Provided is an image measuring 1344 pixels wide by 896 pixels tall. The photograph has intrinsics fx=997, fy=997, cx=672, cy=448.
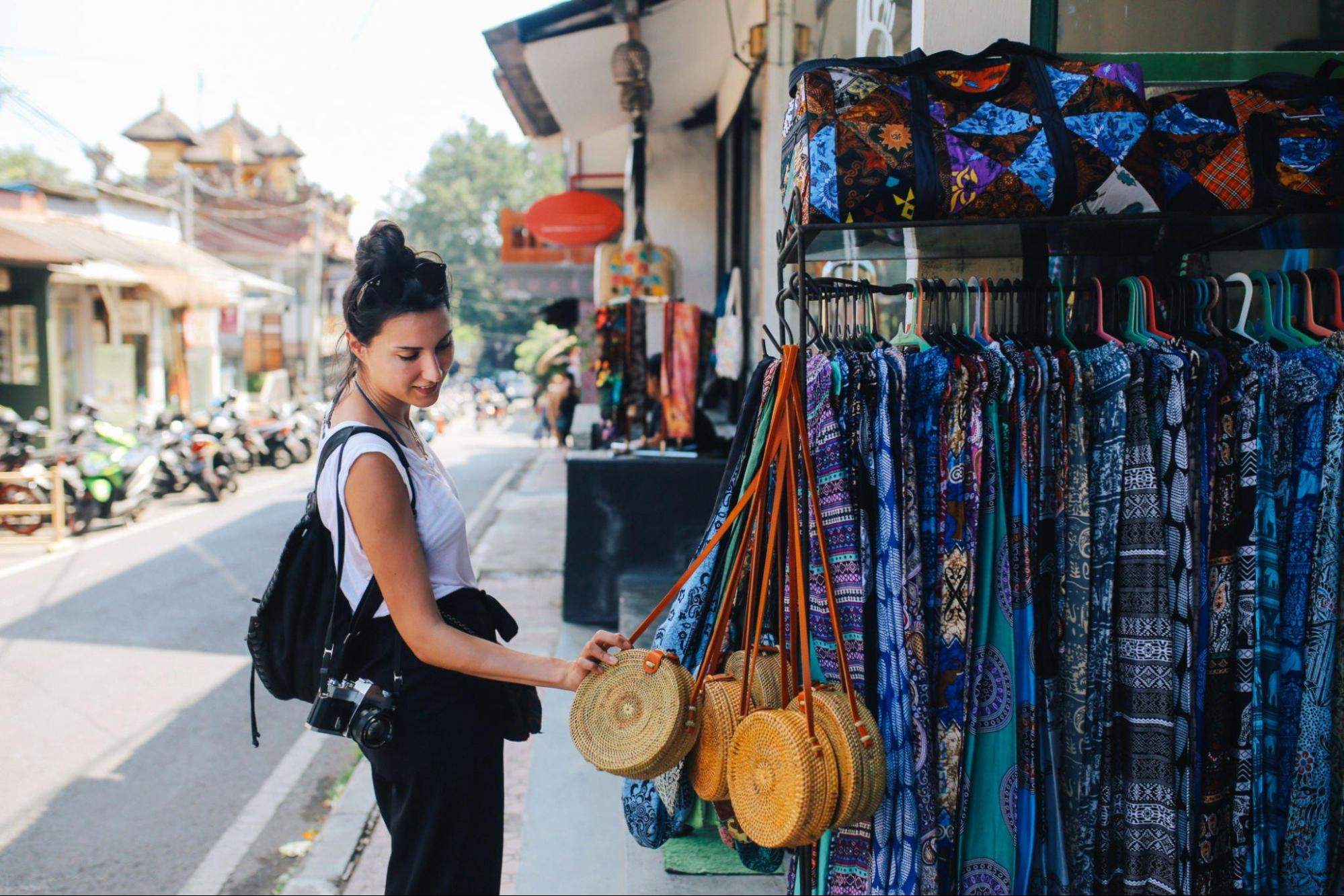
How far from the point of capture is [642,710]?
74.2 inches

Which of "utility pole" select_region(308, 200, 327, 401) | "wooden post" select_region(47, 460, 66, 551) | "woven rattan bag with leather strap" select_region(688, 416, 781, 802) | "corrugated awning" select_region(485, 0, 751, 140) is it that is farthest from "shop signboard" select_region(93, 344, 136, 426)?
"woven rattan bag with leather strap" select_region(688, 416, 781, 802)

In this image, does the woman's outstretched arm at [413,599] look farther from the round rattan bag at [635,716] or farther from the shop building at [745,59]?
the shop building at [745,59]

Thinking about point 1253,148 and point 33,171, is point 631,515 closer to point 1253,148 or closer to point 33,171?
point 1253,148

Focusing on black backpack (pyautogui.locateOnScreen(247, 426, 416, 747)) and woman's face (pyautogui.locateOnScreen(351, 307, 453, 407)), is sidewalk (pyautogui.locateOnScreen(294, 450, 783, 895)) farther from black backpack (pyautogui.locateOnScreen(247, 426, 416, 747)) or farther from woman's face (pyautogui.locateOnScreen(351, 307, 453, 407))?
woman's face (pyautogui.locateOnScreen(351, 307, 453, 407))

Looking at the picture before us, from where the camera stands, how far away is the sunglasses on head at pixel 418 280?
6.66ft

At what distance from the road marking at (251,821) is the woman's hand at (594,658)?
8.00 ft

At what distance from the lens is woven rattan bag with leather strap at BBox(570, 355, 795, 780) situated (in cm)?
185

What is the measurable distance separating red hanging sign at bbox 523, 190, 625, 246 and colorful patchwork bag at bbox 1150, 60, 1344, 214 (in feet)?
21.7

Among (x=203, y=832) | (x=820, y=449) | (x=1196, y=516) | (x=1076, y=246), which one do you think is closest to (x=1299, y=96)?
(x=1076, y=246)

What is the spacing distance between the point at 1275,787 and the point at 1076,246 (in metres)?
1.26

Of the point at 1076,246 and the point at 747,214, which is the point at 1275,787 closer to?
the point at 1076,246

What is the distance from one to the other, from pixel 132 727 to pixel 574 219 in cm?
517

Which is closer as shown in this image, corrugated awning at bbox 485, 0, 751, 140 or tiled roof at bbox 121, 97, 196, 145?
corrugated awning at bbox 485, 0, 751, 140

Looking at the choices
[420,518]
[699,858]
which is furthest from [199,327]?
[420,518]
